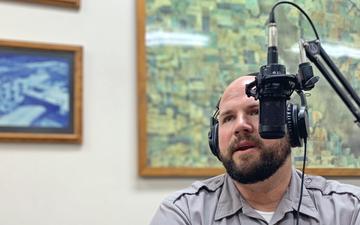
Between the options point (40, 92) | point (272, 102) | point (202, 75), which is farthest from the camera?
point (202, 75)

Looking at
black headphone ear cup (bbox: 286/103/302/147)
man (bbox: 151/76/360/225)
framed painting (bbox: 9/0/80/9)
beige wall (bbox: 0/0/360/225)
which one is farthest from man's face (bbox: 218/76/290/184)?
framed painting (bbox: 9/0/80/9)

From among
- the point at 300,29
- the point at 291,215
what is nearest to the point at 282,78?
the point at 291,215

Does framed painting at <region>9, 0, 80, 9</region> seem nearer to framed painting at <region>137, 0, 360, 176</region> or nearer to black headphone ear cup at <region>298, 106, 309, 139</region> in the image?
framed painting at <region>137, 0, 360, 176</region>

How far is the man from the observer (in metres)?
1.46

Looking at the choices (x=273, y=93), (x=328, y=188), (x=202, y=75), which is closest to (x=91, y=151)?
(x=202, y=75)

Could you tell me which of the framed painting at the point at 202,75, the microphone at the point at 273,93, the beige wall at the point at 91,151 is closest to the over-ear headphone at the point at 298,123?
the microphone at the point at 273,93

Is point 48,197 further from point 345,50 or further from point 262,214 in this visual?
point 345,50

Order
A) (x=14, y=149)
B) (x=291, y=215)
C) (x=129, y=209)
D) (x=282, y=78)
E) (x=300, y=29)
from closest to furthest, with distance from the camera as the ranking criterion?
(x=282, y=78), (x=291, y=215), (x=14, y=149), (x=129, y=209), (x=300, y=29)

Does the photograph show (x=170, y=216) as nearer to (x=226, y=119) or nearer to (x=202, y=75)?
(x=226, y=119)

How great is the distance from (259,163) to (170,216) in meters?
0.28

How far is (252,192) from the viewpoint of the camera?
5.08 ft

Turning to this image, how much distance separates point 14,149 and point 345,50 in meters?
1.55

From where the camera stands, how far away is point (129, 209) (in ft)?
6.54

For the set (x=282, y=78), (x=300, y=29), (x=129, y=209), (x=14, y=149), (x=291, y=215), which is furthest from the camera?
(x=300, y=29)
